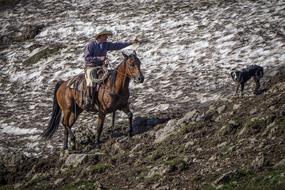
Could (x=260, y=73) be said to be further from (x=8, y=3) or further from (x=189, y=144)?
(x=8, y=3)

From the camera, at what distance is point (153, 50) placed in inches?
912

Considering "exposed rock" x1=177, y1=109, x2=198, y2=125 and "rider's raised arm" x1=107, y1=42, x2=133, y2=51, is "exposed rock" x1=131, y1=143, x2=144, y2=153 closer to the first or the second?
"exposed rock" x1=177, y1=109, x2=198, y2=125

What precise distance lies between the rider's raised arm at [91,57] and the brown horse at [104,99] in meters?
0.68

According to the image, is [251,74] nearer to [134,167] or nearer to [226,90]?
[226,90]

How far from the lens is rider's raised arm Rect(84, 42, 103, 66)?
53.7ft

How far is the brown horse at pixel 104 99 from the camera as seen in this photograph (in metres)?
15.7

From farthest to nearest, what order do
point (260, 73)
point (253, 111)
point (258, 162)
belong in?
point (260, 73), point (253, 111), point (258, 162)

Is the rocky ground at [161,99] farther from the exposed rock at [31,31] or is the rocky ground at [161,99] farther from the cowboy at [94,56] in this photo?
the cowboy at [94,56]

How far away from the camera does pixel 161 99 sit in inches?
738

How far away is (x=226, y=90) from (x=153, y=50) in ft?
19.3

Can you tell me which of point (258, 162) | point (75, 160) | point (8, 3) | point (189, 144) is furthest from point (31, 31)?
point (258, 162)

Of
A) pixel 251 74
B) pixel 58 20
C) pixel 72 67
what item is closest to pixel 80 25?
pixel 58 20

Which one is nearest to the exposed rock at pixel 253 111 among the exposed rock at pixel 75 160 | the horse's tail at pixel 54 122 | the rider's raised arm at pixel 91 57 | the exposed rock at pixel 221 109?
the exposed rock at pixel 221 109

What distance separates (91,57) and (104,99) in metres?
1.39
